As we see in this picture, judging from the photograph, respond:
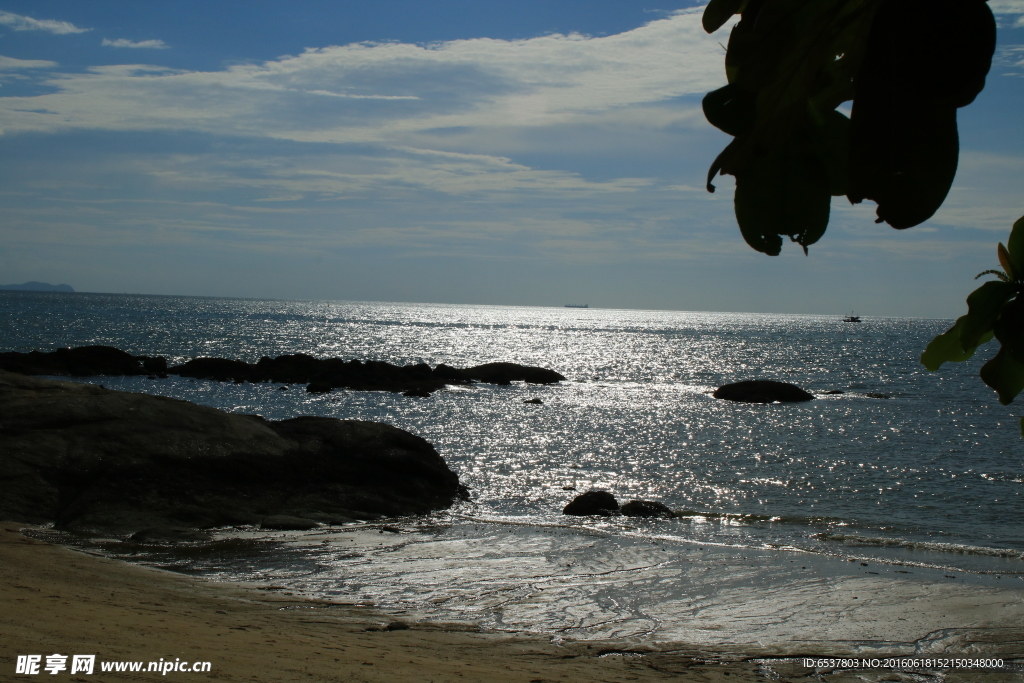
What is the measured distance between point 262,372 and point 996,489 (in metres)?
40.1

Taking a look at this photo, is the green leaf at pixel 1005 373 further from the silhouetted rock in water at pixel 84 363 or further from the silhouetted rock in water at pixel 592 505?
the silhouetted rock in water at pixel 84 363

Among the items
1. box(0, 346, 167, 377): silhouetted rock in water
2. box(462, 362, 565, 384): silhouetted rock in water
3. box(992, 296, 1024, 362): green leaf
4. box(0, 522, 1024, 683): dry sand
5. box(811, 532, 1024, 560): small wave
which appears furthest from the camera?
box(462, 362, 565, 384): silhouetted rock in water

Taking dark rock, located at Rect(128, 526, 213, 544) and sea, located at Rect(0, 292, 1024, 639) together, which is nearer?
sea, located at Rect(0, 292, 1024, 639)

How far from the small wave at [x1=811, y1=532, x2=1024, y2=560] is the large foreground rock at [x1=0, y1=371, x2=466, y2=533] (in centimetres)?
802

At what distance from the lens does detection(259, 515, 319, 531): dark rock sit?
12.8m

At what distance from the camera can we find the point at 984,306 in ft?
3.70

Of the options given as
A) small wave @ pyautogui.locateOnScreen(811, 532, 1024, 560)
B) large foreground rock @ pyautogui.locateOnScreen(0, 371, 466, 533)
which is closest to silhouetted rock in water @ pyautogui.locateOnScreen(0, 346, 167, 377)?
large foreground rock @ pyautogui.locateOnScreen(0, 371, 466, 533)

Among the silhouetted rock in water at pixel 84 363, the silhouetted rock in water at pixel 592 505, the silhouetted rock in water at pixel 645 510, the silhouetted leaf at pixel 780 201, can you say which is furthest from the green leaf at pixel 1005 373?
the silhouetted rock in water at pixel 84 363

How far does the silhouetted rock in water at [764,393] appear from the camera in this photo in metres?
43.5

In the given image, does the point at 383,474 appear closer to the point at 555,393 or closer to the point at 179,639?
the point at 179,639

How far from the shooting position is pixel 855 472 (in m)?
22.3

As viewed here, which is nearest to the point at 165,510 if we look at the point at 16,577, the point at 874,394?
the point at 16,577

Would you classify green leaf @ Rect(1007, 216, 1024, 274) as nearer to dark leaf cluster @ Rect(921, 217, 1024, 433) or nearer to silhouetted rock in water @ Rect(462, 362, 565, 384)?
dark leaf cluster @ Rect(921, 217, 1024, 433)

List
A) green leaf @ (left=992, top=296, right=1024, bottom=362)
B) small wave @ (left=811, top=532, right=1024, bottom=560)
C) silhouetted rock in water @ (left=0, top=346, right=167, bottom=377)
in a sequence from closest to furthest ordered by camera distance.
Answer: green leaf @ (left=992, top=296, right=1024, bottom=362) → small wave @ (left=811, top=532, right=1024, bottom=560) → silhouetted rock in water @ (left=0, top=346, right=167, bottom=377)
